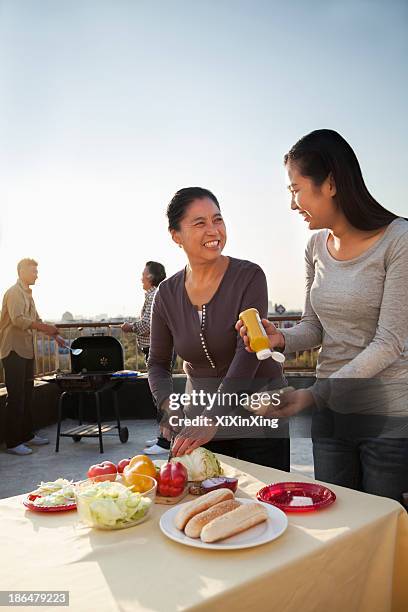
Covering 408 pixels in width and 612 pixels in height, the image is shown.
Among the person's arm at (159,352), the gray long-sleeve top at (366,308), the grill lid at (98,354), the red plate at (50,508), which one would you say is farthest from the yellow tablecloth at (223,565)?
the grill lid at (98,354)

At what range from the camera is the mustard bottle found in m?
1.51

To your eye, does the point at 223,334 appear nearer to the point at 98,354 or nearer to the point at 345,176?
the point at 345,176

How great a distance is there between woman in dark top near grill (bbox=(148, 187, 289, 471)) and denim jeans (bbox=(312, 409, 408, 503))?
297 millimetres

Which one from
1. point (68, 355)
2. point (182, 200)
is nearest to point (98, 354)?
point (68, 355)

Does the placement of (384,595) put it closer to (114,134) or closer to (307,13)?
(307,13)

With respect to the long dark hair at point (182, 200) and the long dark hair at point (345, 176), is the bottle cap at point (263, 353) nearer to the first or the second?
the long dark hair at point (345, 176)

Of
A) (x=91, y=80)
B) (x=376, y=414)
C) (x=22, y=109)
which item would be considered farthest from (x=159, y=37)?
(x=376, y=414)

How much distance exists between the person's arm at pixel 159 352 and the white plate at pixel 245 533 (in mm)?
818

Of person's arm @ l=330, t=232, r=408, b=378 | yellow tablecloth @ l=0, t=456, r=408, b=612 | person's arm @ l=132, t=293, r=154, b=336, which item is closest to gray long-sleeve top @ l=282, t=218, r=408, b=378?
person's arm @ l=330, t=232, r=408, b=378

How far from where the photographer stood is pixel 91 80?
675cm

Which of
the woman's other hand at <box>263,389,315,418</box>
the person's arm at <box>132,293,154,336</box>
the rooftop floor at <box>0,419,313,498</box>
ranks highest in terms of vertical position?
the person's arm at <box>132,293,154,336</box>

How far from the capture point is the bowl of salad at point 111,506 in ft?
4.42

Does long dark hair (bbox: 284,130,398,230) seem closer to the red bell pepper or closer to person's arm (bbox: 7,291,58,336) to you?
the red bell pepper

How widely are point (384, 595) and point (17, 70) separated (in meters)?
6.97
